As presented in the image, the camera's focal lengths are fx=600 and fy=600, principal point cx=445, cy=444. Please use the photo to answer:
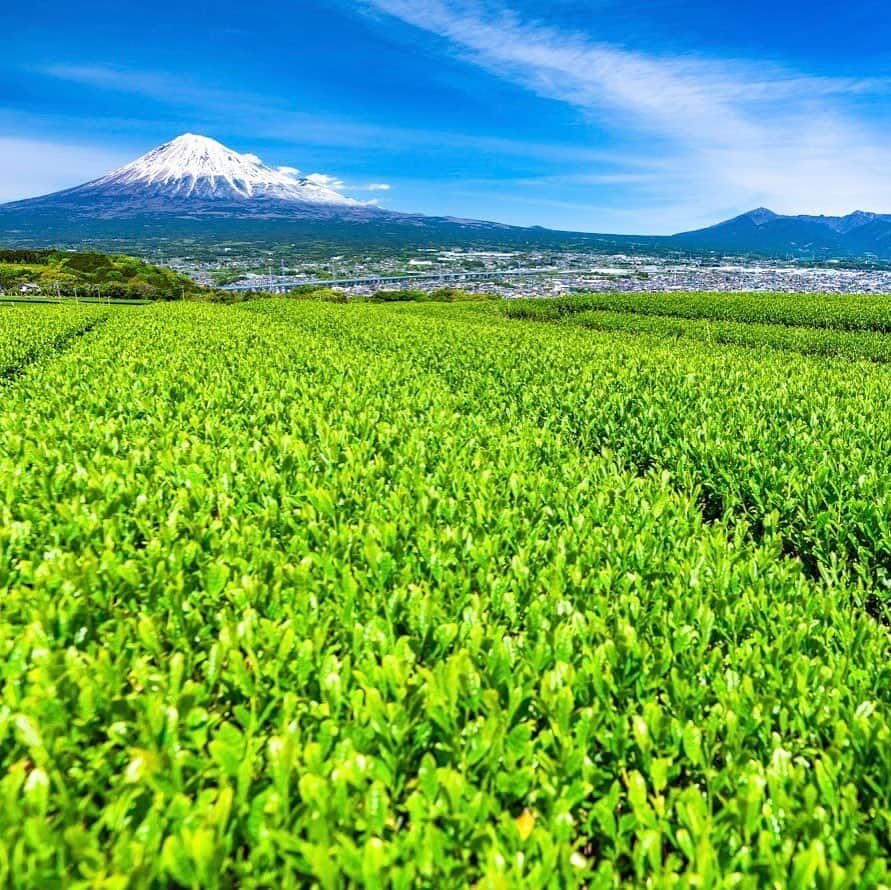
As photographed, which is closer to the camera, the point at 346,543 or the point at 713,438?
the point at 346,543

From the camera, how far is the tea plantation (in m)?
1.72

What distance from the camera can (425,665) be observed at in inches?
105

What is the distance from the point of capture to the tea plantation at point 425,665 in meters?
1.72

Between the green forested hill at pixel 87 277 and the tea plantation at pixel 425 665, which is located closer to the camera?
the tea plantation at pixel 425 665

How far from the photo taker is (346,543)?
367 centimetres

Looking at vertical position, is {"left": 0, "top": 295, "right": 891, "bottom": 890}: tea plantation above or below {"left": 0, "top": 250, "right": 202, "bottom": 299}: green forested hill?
below

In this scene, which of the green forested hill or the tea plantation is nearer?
the tea plantation

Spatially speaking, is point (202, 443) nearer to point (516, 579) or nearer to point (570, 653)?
point (516, 579)

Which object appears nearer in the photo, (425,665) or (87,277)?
(425,665)

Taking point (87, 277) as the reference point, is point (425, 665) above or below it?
below

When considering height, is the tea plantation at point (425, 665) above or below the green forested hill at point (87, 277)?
Answer: below

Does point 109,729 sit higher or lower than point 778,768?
higher

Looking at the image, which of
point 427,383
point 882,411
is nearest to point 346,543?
point 427,383

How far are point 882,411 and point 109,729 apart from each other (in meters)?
9.36
